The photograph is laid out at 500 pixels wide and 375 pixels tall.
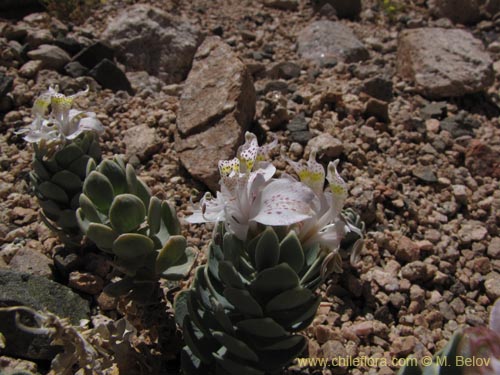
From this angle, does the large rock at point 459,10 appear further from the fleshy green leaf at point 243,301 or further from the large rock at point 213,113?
the fleshy green leaf at point 243,301

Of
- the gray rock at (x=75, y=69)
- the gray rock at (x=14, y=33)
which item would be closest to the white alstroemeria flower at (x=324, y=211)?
the gray rock at (x=75, y=69)

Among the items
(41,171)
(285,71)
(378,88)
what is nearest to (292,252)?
(41,171)

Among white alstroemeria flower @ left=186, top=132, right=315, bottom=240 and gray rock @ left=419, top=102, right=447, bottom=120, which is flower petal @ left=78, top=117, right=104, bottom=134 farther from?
gray rock @ left=419, top=102, right=447, bottom=120

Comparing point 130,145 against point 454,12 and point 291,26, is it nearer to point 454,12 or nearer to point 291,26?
point 291,26

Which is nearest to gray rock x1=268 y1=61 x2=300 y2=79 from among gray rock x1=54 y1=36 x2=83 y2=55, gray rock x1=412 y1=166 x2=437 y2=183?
gray rock x1=412 y1=166 x2=437 y2=183

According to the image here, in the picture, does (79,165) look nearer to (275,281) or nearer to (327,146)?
(275,281)
